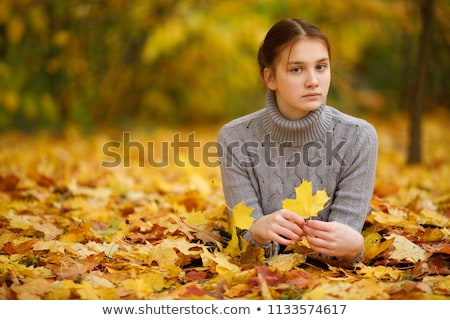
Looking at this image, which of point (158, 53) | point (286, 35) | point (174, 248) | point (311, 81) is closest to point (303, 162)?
point (311, 81)

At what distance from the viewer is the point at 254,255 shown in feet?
6.73

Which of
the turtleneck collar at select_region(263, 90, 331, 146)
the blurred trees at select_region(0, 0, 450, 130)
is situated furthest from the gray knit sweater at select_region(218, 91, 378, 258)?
the blurred trees at select_region(0, 0, 450, 130)

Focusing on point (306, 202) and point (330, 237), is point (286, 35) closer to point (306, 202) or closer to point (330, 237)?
point (306, 202)

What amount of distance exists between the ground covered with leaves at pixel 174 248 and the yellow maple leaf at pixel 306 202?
0.16 metres

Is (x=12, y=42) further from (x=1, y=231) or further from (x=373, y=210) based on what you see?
(x=373, y=210)

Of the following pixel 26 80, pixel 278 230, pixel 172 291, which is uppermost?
pixel 26 80

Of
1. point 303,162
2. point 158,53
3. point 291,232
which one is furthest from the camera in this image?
point 158,53

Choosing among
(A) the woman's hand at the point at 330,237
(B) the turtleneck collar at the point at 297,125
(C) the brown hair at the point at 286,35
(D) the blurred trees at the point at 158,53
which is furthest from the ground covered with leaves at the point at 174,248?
(D) the blurred trees at the point at 158,53

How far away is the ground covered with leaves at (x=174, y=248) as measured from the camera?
179cm

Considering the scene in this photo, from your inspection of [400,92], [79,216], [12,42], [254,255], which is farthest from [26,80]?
[400,92]

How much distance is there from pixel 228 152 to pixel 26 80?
3.96 m

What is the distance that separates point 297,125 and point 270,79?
22 cm

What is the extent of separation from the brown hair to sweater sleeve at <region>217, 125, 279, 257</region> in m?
0.34

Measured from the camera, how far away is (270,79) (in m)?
2.23
